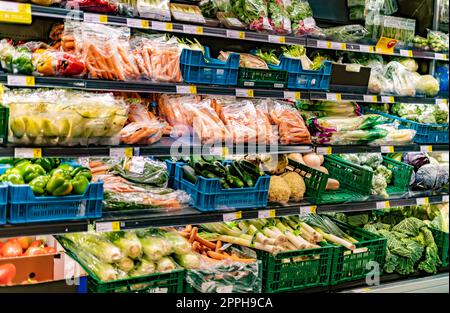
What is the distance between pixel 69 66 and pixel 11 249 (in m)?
1.12

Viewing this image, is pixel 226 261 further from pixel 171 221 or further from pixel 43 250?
pixel 43 250

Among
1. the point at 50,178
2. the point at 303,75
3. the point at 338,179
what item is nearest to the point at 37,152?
the point at 50,178

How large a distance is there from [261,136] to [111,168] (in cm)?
102

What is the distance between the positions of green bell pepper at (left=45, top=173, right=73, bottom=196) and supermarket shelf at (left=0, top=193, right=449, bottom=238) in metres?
0.16

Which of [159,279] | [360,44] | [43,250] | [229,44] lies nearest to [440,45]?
[360,44]

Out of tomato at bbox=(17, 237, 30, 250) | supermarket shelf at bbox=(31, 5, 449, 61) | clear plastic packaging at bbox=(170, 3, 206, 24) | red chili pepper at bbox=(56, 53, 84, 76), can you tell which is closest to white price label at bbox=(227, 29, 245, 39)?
supermarket shelf at bbox=(31, 5, 449, 61)

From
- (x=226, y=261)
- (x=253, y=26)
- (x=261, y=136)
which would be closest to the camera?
(x=226, y=261)

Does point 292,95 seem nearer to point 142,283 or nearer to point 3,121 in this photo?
point 142,283

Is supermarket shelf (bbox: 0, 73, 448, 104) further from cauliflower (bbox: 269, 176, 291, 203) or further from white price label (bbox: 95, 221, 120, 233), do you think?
white price label (bbox: 95, 221, 120, 233)

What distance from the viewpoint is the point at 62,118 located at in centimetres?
282

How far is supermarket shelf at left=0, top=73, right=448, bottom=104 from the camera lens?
2.85m

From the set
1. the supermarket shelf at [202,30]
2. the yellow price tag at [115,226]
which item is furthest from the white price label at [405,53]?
the yellow price tag at [115,226]

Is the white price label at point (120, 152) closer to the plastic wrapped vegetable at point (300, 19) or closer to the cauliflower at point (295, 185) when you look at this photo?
the cauliflower at point (295, 185)

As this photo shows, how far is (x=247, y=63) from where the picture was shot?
381 cm
